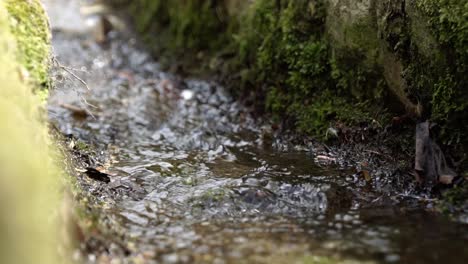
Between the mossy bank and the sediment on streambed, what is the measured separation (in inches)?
124

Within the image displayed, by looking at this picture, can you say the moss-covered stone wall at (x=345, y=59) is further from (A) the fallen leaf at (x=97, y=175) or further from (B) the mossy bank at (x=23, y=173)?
(B) the mossy bank at (x=23, y=173)

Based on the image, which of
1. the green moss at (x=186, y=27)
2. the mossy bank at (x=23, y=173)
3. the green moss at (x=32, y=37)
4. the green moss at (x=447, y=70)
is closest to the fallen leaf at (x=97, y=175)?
the green moss at (x=32, y=37)

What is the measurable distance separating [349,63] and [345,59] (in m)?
0.07

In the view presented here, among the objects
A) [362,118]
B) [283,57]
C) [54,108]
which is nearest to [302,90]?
[283,57]

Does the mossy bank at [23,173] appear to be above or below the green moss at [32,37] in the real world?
below

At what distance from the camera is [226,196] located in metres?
4.47

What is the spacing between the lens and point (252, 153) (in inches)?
232

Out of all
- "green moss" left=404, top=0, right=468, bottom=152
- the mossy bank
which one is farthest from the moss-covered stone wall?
the mossy bank

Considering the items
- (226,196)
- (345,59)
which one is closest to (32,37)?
(226,196)

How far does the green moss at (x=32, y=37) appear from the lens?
4246mm

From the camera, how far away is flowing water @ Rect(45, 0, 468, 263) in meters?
3.51

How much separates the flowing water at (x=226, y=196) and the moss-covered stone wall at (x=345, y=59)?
1.65 ft

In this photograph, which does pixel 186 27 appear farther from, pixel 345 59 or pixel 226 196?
pixel 226 196

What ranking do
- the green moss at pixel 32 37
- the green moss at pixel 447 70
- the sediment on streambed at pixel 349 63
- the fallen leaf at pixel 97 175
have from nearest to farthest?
the green moss at pixel 32 37 < the green moss at pixel 447 70 < the sediment on streambed at pixel 349 63 < the fallen leaf at pixel 97 175
